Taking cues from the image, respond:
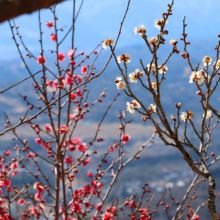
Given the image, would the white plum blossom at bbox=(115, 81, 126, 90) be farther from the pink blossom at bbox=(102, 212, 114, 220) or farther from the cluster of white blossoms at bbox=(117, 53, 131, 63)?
the pink blossom at bbox=(102, 212, 114, 220)

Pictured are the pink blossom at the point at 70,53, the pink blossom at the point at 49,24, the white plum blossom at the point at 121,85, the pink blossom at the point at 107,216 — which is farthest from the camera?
the pink blossom at the point at 49,24

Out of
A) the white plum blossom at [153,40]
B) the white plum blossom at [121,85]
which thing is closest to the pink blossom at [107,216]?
the white plum blossom at [121,85]

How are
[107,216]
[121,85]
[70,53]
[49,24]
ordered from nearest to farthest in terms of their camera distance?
1. [121,85]
2. [107,216]
3. [70,53]
4. [49,24]

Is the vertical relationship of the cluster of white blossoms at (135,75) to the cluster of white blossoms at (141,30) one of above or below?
below

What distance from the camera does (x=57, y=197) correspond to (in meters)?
2.64

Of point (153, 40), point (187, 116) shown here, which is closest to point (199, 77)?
point (187, 116)

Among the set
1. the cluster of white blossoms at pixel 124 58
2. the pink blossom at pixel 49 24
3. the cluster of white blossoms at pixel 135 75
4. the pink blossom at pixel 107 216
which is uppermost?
the pink blossom at pixel 49 24

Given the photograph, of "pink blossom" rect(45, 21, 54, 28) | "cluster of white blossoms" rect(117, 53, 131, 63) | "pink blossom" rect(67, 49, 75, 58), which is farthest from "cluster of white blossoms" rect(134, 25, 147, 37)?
"pink blossom" rect(45, 21, 54, 28)

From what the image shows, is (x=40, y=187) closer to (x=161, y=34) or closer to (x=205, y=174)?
(x=205, y=174)

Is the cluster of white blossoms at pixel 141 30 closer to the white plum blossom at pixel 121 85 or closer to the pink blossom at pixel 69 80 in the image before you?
the white plum blossom at pixel 121 85

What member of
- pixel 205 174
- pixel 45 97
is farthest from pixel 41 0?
pixel 45 97

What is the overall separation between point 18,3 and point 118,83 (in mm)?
1151

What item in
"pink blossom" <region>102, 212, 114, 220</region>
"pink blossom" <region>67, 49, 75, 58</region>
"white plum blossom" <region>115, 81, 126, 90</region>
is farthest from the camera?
"pink blossom" <region>67, 49, 75, 58</region>

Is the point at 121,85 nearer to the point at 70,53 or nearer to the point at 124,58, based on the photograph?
the point at 124,58
